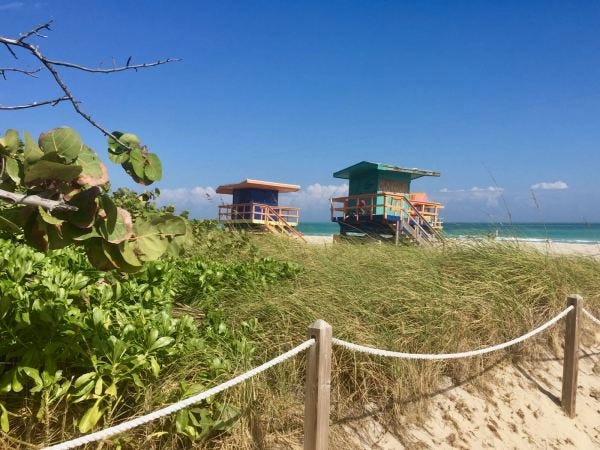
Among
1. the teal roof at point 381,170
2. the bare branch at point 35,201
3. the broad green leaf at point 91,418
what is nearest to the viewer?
the bare branch at point 35,201

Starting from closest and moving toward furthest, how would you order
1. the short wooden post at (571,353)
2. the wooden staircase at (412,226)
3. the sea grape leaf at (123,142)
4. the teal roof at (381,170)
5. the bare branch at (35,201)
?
the bare branch at (35,201)
the sea grape leaf at (123,142)
the short wooden post at (571,353)
the wooden staircase at (412,226)
the teal roof at (381,170)

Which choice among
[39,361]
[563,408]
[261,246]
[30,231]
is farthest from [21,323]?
[261,246]

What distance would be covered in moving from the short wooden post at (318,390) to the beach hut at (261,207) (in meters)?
16.1

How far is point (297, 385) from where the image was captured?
3379 millimetres

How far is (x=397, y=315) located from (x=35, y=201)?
3386 mm

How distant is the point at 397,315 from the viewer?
4297 mm

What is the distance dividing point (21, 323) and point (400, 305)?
3148mm

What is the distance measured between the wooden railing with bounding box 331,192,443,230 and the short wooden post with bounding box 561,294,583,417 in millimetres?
11025

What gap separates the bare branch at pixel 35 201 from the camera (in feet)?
4.99

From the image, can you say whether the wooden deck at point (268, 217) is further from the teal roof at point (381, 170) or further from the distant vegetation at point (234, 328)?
the distant vegetation at point (234, 328)

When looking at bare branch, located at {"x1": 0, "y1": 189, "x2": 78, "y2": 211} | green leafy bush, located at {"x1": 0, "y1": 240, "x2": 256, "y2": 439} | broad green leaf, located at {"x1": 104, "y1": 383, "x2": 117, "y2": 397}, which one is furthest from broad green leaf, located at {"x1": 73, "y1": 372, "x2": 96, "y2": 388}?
bare branch, located at {"x1": 0, "y1": 189, "x2": 78, "y2": 211}

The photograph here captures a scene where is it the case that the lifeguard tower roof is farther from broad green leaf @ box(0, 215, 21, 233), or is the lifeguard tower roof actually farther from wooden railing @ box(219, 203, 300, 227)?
broad green leaf @ box(0, 215, 21, 233)

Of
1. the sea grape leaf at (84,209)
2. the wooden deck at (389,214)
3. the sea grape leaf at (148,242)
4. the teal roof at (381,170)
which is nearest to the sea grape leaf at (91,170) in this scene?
the sea grape leaf at (84,209)

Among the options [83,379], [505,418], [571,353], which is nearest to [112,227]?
[83,379]
